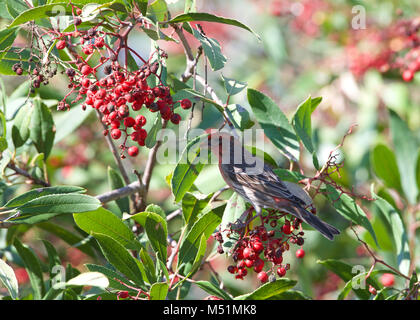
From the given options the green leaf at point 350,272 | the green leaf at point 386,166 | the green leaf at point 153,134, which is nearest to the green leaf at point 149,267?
the green leaf at point 153,134

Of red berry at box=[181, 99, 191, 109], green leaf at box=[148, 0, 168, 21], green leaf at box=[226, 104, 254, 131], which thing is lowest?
green leaf at box=[226, 104, 254, 131]

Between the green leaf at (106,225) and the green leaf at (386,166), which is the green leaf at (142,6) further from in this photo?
the green leaf at (386,166)

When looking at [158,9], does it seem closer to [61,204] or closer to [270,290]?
[61,204]

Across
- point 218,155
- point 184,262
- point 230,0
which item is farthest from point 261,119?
point 230,0

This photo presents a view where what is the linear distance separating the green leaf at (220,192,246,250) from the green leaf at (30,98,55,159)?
1.05 metres

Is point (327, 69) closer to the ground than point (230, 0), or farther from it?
closer to the ground

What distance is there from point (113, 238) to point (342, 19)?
12.9 ft

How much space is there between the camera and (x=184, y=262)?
213 centimetres

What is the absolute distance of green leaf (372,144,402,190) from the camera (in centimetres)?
304

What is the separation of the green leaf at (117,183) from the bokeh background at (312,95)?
0.34m

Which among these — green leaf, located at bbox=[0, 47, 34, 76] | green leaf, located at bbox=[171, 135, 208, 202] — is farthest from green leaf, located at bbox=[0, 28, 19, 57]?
green leaf, located at bbox=[171, 135, 208, 202]

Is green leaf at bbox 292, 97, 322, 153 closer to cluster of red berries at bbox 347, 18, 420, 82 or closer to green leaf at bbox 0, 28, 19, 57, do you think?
green leaf at bbox 0, 28, 19, 57
